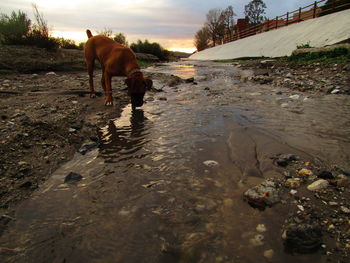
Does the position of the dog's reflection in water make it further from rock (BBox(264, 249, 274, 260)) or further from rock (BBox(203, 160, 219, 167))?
rock (BBox(264, 249, 274, 260))

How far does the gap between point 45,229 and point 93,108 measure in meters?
3.73

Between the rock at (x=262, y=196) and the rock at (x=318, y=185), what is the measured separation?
291 mm

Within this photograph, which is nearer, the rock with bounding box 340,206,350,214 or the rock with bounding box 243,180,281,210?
the rock with bounding box 340,206,350,214

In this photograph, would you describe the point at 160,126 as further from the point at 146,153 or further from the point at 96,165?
the point at 96,165

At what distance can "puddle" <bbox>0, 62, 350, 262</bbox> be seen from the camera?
139 cm

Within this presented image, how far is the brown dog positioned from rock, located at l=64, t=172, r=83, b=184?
8.80 ft

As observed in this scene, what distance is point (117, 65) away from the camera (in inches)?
200

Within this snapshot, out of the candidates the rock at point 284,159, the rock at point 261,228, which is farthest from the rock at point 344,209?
the rock at point 284,159

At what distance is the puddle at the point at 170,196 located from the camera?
4.56ft

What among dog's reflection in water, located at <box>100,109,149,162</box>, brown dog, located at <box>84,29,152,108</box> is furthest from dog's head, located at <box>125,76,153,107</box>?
dog's reflection in water, located at <box>100,109,149,162</box>

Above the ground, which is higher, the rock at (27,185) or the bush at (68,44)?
the bush at (68,44)

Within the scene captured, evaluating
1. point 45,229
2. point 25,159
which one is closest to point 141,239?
point 45,229

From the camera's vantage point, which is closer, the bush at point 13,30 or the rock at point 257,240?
the rock at point 257,240

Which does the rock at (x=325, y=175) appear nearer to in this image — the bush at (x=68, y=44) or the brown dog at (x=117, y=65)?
the brown dog at (x=117, y=65)
